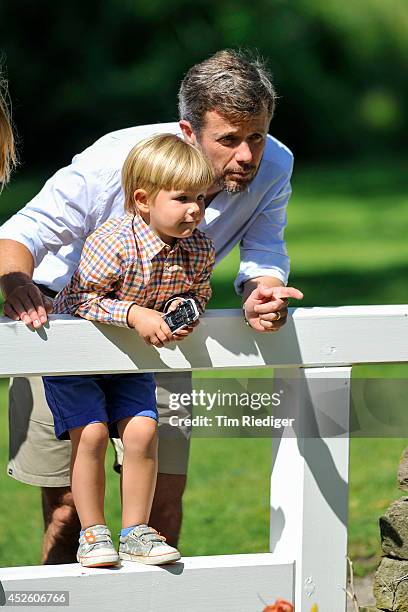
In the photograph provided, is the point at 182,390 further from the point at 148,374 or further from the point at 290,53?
the point at 290,53

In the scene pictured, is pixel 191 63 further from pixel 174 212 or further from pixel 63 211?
pixel 174 212

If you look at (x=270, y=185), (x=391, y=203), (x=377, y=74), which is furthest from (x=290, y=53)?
(x=270, y=185)

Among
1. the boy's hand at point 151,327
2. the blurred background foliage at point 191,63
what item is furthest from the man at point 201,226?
the blurred background foliage at point 191,63

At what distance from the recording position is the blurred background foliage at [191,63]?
24109 millimetres

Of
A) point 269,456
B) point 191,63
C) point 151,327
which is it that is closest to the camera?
point 151,327

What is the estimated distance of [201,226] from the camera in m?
3.73

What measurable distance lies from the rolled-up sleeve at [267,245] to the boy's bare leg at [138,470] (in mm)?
672

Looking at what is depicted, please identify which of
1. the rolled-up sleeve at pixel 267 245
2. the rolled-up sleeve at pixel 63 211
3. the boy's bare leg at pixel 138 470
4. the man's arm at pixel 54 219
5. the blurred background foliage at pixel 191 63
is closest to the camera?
the boy's bare leg at pixel 138 470

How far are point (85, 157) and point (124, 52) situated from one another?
22580 mm

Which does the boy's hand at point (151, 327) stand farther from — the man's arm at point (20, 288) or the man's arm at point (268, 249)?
the man's arm at point (268, 249)

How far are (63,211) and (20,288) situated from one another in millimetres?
583

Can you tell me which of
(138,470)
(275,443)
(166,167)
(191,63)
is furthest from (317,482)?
(191,63)

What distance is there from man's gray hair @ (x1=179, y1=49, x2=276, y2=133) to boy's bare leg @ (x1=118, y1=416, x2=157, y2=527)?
98 centimetres

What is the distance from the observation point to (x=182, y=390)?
3.38m
